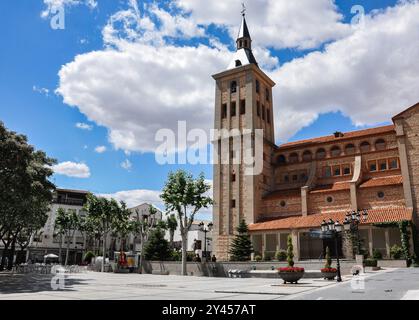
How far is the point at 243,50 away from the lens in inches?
2371

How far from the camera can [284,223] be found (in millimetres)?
45969

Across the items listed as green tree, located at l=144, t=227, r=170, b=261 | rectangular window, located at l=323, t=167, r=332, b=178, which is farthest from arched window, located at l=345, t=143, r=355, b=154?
green tree, located at l=144, t=227, r=170, b=261

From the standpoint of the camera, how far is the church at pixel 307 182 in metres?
40.7

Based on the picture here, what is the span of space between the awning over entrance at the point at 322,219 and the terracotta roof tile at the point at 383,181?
3.08 meters

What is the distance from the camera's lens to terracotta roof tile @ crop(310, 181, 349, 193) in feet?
152

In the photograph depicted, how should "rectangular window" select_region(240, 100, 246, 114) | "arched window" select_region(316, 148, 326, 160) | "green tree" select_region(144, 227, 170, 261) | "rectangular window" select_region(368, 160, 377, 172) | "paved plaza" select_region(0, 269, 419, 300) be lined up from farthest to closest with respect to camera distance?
"rectangular window" select_region(240, 100, 246, 114), "arched window" select_region(316, 148, 326, 160), "rectangular window" select_region(368, 160, 377, 172), "green tree" select_region(144, 227, 170, 261), "paved plaza" select_region(0, 269, 419, 300)

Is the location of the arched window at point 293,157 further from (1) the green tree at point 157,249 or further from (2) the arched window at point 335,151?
(1) the green tree at point 157,249

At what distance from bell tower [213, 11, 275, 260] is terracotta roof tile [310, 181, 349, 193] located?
7.80 metres

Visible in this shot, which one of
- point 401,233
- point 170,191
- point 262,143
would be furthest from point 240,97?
point 401,233

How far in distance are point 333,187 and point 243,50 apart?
27381mm

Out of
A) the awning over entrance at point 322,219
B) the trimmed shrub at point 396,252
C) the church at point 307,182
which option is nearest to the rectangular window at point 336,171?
the church at point 307,182

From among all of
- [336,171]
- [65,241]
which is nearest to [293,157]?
[336,171]

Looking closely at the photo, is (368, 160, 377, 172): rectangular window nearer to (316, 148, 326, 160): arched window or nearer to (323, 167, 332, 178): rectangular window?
(323, 167, 332, 178): rectangular window

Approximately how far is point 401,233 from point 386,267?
420 cm
